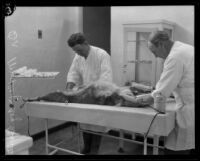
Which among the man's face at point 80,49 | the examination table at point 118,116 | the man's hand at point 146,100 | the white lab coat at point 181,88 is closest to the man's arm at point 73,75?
the man's face at point 80,49

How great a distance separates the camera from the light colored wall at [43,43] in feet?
6.87

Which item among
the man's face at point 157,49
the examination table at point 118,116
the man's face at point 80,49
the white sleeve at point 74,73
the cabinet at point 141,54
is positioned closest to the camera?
the examination table at point 118,116

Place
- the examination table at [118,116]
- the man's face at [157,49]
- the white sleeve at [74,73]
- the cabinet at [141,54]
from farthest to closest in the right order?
1. the cabinet at [141,54]
2. the white sleeve at [74,73]
3. the man's face at [157,49]
4. the examination table at [118,116]

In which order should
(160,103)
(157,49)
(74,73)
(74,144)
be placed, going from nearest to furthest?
(160,103)
(157,49)
(74,73)
(74,144)

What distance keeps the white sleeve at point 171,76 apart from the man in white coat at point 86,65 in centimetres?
67

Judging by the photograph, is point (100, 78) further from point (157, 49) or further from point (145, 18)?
point (145, 18)

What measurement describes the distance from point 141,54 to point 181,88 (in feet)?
3.12

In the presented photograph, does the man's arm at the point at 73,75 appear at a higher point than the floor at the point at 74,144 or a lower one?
higher

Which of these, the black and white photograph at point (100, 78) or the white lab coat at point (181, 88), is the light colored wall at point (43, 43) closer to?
the black and white photograph at point (100, 78)

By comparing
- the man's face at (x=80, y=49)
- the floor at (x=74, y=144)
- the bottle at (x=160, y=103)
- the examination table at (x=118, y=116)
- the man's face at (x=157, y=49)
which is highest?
the man's face at (x=80, y=49)

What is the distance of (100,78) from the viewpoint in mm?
2082

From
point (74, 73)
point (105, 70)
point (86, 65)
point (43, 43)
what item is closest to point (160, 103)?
point (105, 70)

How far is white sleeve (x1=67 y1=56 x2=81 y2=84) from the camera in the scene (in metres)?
2.18
